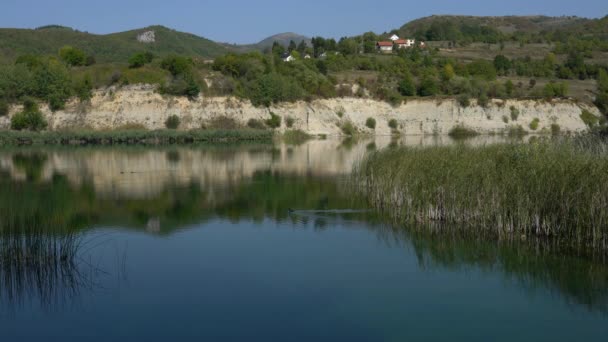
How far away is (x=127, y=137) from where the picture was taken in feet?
193

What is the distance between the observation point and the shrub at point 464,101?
72500 mm

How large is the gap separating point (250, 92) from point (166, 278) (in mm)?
55716

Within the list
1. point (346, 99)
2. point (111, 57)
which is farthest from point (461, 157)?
point (111, 57)

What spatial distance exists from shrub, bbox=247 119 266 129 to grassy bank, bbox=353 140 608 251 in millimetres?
47125

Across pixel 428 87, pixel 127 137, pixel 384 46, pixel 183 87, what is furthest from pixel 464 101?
pixel 384 46

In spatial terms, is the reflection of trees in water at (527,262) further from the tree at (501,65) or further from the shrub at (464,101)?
the tree at (501,65)

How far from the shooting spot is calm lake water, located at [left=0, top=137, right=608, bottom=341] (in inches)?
389

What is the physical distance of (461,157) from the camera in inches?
667

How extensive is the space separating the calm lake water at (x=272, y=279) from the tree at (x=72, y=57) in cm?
5354

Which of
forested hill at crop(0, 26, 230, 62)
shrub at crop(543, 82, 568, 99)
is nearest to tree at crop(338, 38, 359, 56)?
forested hill at crop(0, 26, 230, 62)

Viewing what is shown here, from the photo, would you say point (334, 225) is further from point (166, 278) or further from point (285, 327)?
point (285, 327)

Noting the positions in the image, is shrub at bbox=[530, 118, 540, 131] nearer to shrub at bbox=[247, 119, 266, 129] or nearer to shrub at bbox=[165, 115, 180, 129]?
shrub at bbox=[247, 119, 266, 129]

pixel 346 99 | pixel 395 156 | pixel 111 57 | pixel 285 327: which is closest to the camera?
pixel 285 327

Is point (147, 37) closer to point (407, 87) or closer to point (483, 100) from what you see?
point (407, 87)
